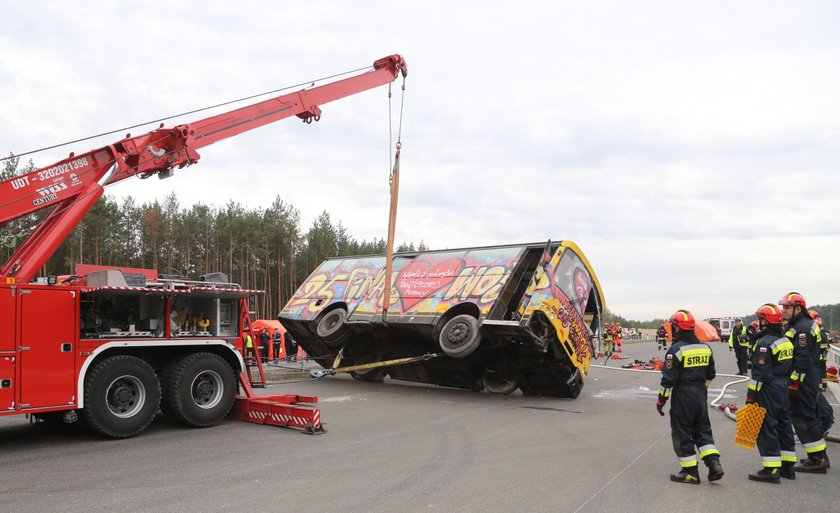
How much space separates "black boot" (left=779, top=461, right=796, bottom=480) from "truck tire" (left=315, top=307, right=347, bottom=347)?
32.4ft

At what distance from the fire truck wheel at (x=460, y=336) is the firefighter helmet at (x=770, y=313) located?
6.11 metres

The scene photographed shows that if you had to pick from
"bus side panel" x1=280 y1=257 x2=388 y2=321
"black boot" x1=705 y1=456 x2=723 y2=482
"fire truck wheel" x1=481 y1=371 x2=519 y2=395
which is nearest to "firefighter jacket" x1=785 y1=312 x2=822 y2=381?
"black boot" x1=705 y1=456 x2=723 y2=482

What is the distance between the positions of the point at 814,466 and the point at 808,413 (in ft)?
1.89

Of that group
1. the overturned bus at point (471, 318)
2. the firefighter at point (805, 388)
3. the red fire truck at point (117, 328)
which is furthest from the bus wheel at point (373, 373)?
the firefighter at point (805, 388)

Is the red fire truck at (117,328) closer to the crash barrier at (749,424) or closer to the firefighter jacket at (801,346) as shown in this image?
the crash barrier at (749,424)

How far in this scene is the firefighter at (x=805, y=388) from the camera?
694 cm

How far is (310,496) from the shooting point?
5.82m

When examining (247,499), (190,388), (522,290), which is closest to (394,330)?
(522,290)

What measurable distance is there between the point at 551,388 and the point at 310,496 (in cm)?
853

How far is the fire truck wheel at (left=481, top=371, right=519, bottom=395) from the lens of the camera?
13.8m

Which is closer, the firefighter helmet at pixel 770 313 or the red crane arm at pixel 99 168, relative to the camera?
the firefighter helmet at pixel 770 313

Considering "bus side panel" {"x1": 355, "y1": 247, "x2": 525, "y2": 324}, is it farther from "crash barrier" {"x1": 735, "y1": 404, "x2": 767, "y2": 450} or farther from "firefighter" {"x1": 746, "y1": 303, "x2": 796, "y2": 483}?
"crash barrier" {"x1": 735, "y1": 404, "x2": 767, "y2": 450}

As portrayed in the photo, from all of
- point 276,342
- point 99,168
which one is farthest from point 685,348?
point 276,342

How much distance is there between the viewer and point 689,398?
6.43 m
